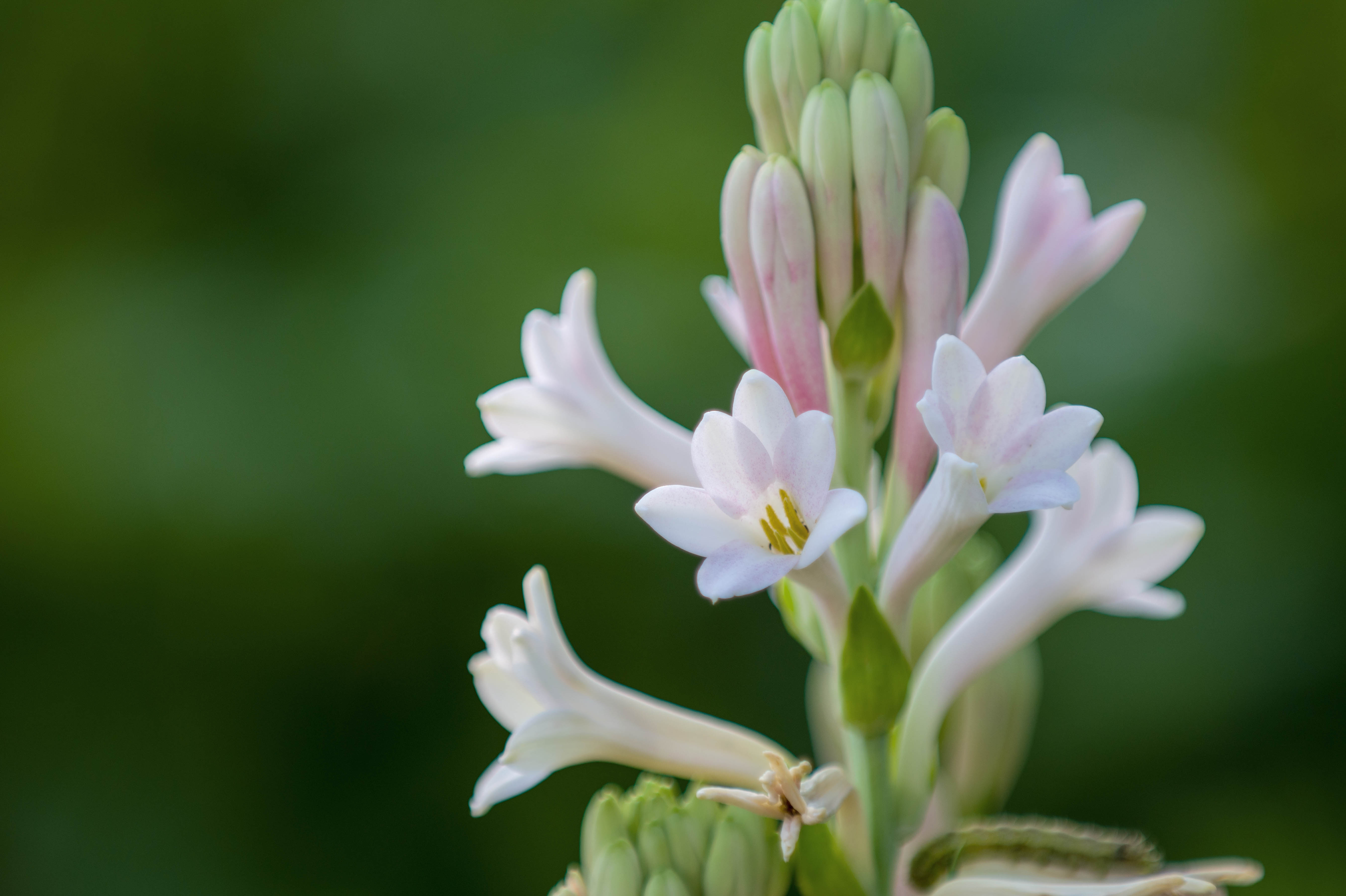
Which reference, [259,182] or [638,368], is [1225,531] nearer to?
[638,368]

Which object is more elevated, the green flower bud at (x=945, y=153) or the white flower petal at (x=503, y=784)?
the green flower bud at (x=945, y=153)

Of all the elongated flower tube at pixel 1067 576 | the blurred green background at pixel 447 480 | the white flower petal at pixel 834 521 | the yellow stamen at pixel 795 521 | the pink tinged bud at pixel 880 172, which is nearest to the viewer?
the white flower petal at pixel 834 521

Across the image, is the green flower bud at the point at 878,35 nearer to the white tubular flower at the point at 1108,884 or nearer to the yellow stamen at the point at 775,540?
the yellow stamen at the point at 775,540

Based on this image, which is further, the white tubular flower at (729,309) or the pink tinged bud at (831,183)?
the white tubular flower at (729,309)

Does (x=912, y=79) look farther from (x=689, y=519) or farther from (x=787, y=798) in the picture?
(x=787, y=798)

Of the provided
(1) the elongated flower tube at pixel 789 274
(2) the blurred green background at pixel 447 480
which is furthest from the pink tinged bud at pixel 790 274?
(2) the blurred green background at pixel 447 480

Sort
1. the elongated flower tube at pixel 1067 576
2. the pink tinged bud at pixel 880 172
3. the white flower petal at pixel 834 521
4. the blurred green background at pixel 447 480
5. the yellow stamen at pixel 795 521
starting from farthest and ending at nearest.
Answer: the blurred green background at pixel 447 480, the elongated flower tube at pixel 1067 576, the pink tinged bud at pixel 880 172, the yellow stamen at pixel 795 521, the white flower petal at pixel 834 521

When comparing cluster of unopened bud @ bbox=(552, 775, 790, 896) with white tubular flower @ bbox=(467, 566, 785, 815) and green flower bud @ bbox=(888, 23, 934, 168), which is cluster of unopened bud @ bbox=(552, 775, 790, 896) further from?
green flower bud @ bbox=(888, 23, 934, 168)
